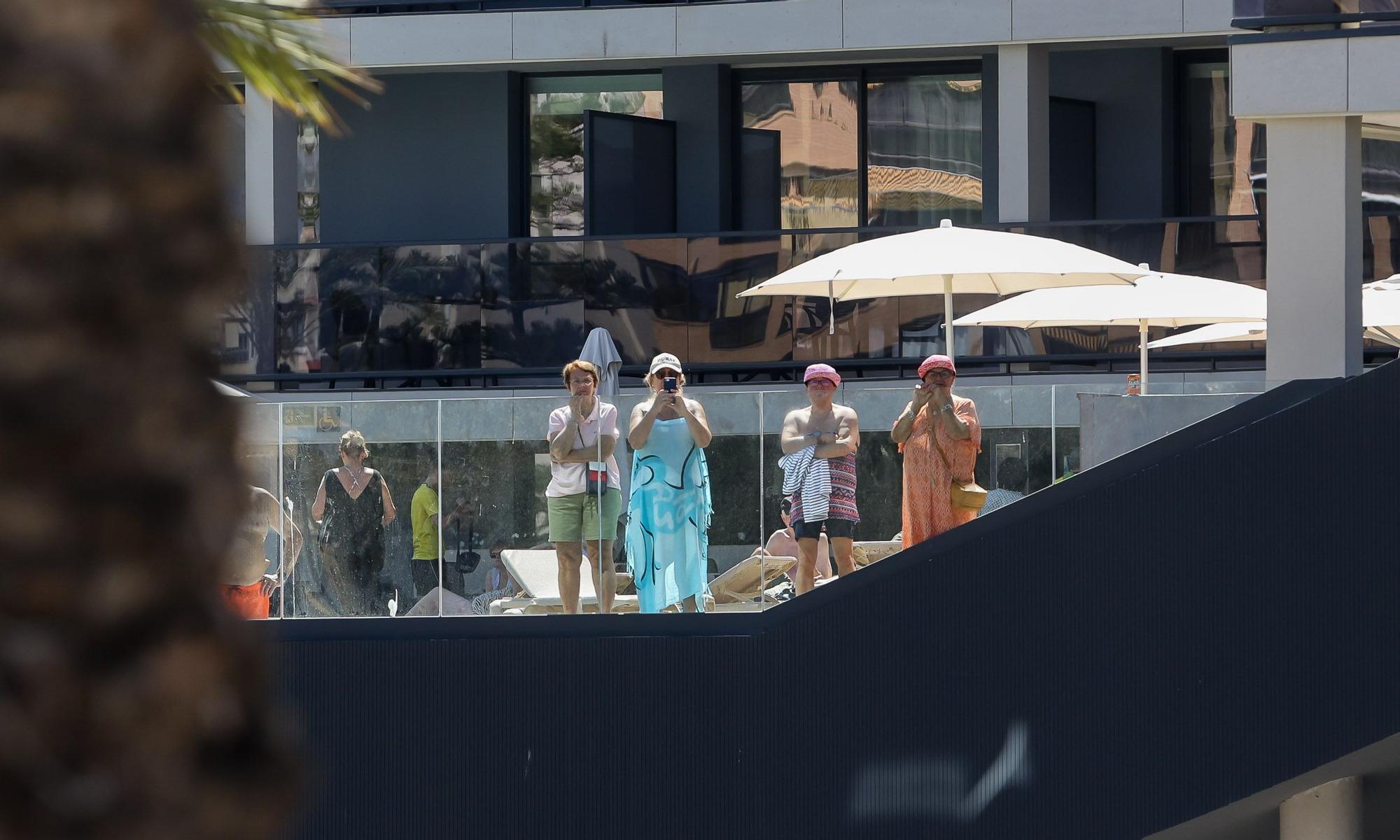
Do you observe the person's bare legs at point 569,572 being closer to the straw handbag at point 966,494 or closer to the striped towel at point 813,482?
the striped towel at point 813,482

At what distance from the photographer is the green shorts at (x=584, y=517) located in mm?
10023

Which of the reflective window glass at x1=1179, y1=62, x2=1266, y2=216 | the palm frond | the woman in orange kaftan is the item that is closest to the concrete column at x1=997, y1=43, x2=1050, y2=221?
the reflective window glass at x1=1179, y1=62, x2=1266, y2=216

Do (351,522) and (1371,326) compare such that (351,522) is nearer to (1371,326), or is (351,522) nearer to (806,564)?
(806,564)

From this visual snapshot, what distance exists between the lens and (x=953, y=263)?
43.0 ft

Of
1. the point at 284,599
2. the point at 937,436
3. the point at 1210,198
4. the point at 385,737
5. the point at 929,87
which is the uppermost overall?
the point at 929,87

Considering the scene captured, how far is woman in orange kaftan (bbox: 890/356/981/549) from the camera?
952 cm

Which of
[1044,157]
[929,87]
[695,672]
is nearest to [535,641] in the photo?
[695,672]

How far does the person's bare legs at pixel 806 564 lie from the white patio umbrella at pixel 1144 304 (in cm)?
537

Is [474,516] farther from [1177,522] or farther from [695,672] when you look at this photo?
[1177,522]

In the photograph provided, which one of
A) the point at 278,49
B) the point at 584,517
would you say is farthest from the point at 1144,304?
the point at 278,49

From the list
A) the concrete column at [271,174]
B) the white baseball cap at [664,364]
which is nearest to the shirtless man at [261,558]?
the white baseball cap at [664,364]

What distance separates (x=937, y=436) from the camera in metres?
9.48

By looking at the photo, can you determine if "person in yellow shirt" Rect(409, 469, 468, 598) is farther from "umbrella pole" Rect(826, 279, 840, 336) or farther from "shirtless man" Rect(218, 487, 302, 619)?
"umbrella pole" Rect(826, 279, 840, 336)

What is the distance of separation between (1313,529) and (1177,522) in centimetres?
65
